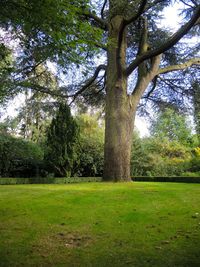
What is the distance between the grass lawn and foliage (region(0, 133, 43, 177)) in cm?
905

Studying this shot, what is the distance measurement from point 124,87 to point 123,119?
54.0 inches

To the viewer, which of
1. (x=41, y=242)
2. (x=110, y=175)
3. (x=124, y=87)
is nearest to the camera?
(x=41, y=242)

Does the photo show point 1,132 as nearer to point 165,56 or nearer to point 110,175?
point 110,175

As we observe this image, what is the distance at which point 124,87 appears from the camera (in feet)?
40.4

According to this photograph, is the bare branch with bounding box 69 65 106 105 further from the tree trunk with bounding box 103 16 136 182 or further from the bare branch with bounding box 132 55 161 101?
the bare branch with bounding box 132 55 161 101

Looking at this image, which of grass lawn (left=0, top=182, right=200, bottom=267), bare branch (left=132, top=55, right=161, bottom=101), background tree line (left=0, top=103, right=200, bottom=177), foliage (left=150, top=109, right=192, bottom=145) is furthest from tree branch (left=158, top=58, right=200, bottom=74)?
foliage (left=150, top=109, right=192, bottom=145)

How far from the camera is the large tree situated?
482 centimetres

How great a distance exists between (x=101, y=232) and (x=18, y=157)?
470 inches

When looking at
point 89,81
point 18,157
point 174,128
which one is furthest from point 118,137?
point 174,128

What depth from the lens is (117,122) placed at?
1174cm

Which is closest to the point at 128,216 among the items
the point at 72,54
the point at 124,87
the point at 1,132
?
the point at 72,54

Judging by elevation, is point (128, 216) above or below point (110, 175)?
below

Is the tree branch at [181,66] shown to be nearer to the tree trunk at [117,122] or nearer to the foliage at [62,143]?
the tree trunk at [117,122]

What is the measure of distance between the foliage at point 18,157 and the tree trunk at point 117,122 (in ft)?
17.3
